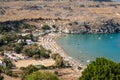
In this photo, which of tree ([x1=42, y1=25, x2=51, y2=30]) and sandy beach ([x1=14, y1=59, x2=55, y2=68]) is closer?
sandy beach ([x1=14, y1=59, x2=55, y2=68])

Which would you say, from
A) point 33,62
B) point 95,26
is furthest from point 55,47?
point 95,26

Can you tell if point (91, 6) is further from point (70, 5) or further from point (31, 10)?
point (31, 10)

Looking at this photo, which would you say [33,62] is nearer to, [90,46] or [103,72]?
[90,46]

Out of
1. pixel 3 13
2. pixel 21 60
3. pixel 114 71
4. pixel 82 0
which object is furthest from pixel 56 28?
pixel 114 71

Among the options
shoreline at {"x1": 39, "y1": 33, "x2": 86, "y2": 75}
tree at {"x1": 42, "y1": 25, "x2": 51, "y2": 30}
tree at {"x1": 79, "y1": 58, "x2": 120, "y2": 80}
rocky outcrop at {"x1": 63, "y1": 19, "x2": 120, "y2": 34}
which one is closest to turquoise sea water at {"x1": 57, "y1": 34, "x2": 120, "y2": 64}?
shoreline at {"x1": 39, "y1": 33, "x2": 86, "y2": 75}

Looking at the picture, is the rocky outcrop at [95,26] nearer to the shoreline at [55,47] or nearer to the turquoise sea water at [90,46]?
the turquoise sea water at [90,46]

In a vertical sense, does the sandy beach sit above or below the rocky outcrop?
above

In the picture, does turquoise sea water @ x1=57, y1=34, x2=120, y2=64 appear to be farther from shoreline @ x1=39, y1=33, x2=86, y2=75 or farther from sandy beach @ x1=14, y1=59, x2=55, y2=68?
sandy beach @ x1=14, y1=59, x2=55, y2=68
